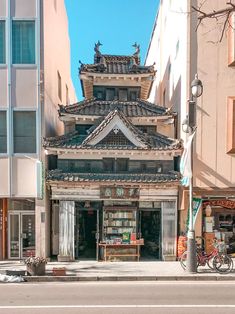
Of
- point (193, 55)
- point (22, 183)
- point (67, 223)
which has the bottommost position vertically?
point (67, 223)

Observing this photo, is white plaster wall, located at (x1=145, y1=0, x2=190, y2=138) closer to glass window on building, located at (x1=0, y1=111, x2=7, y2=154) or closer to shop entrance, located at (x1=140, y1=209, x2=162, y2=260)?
shop entrance, located at (x1=140, y1=209, x2=162, y2=260)

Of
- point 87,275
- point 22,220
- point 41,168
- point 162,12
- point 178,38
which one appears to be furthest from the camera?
point 162,12

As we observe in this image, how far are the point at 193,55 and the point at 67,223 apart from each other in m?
9.36

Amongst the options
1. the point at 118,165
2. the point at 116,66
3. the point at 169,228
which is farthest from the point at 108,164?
the point at 116,66

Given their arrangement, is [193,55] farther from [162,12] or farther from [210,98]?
[162,12]

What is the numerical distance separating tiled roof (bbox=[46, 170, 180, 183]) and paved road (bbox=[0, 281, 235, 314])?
5.58 metres

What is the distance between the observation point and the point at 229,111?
18359mm

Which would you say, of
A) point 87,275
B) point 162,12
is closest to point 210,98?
point 87,275

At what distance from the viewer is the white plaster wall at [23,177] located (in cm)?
1836

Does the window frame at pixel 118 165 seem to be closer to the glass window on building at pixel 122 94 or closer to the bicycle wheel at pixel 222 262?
the glass window on building at pixel 122 94

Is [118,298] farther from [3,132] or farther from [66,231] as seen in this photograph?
[3,132]

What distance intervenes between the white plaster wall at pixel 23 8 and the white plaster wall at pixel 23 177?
643 centimetres

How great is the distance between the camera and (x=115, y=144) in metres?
19.0

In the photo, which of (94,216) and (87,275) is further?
(94,216)
